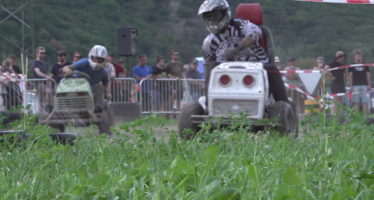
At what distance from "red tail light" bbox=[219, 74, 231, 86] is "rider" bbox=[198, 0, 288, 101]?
0.64 feet

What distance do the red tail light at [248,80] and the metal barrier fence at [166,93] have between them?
1078 centimetres

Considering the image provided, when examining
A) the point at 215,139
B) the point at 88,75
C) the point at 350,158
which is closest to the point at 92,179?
the point at 350,158

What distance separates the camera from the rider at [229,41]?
10.1 meters

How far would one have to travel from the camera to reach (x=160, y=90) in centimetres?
2136

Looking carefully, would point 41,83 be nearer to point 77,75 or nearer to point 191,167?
point 77,75

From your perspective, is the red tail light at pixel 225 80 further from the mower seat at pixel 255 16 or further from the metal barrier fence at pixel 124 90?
the metal barrier fence at pixel 124 90

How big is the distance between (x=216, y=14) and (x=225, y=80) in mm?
704

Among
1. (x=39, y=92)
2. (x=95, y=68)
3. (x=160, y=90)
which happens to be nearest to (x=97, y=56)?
(x=95, y=68)

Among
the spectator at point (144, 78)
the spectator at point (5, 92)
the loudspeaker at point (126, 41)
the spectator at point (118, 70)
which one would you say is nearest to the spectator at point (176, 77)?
the spectator at point (144, 78)

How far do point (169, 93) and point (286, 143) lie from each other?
49.8 feet

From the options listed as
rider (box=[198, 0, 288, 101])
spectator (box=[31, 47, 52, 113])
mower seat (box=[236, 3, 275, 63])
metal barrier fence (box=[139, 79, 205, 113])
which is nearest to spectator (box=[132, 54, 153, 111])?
metal barrier fence (box=[139, 79, 205, 113])

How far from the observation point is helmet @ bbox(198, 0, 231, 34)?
33.4 ft

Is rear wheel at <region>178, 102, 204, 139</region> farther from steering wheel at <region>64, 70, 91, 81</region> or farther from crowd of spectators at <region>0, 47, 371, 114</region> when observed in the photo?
crowd of spectators at <region>0, 47, 371, 114</region>

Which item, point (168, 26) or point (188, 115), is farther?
point (168, 26)
